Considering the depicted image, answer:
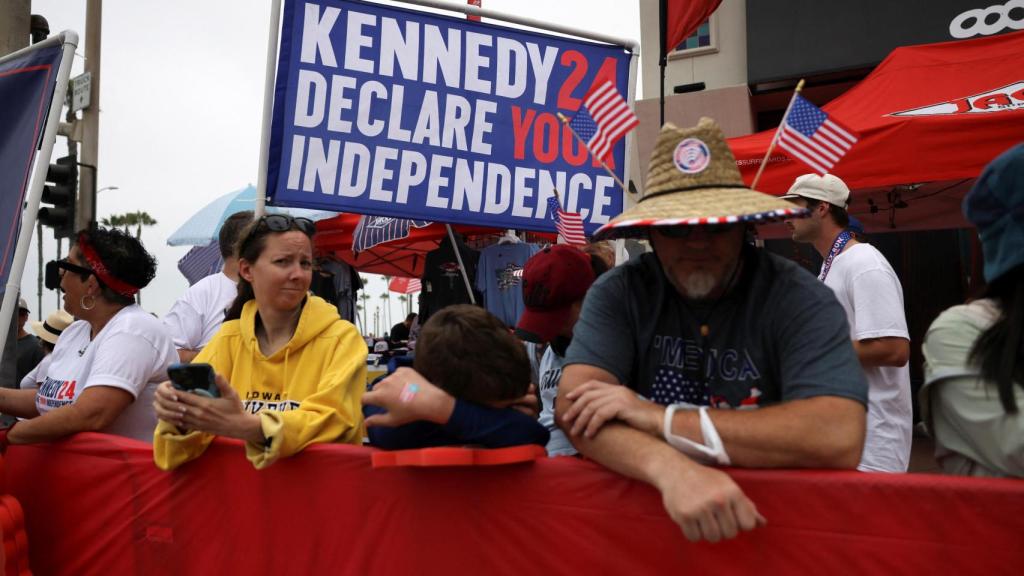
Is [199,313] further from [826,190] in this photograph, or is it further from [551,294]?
[826,190]

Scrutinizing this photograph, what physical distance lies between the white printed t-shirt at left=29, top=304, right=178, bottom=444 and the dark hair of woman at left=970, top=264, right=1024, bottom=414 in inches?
114

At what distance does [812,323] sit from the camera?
1.73 m

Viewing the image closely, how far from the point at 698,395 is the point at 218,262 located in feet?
29.2

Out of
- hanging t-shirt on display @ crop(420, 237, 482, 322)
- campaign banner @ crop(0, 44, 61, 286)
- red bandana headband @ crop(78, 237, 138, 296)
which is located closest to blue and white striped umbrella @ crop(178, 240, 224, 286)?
hanging t-shirt on display @ crop(420, 237, 482, 322)

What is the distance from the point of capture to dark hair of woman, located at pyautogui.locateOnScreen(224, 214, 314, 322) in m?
2.87

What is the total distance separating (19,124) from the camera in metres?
3.37

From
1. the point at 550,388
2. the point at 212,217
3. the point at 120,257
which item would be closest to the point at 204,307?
the point at 120,257

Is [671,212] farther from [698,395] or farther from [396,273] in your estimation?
[396,273]

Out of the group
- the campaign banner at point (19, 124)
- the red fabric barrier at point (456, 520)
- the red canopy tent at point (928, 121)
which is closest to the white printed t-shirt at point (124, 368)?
the red fabric barrier at point (456, 520)

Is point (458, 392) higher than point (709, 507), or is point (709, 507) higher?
point (458, 392)

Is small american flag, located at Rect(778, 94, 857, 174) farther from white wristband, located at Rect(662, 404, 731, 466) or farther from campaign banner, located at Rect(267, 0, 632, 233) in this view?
white wristband, located at Rect(662, 404, 731, 466)

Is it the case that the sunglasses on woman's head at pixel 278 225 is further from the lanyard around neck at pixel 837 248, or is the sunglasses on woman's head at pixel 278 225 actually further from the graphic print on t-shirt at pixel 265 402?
the lanyard around neck at pixel 837 248

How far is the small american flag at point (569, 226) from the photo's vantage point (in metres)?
3.85

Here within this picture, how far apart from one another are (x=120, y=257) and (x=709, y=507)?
117 inches
